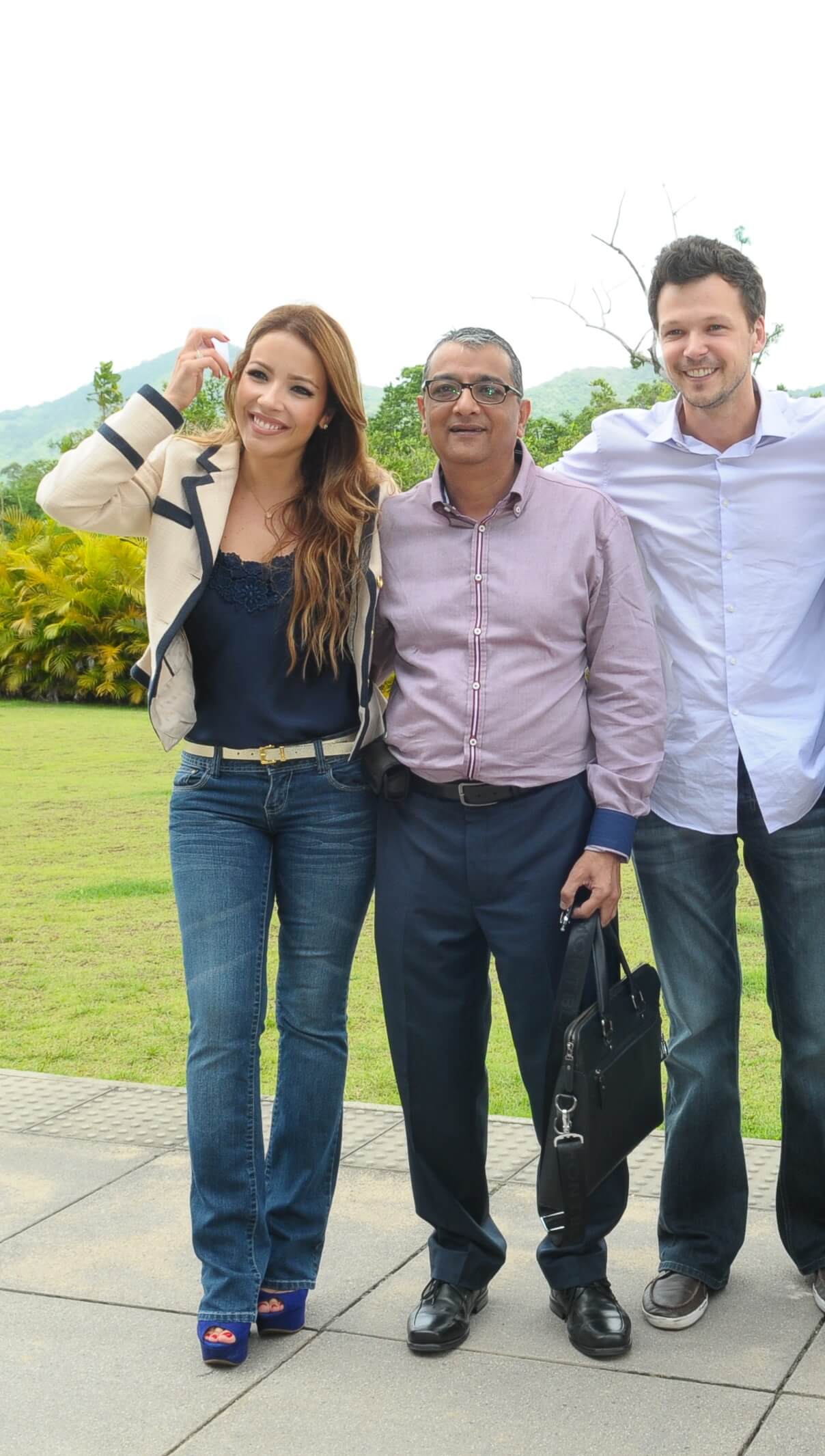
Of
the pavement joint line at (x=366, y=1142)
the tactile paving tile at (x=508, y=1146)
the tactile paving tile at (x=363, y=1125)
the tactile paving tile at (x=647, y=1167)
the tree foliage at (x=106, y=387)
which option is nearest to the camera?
the tactile paving tile at (x=647, y=1167)

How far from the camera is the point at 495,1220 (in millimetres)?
3861

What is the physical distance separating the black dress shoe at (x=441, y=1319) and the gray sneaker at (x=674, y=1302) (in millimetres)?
377

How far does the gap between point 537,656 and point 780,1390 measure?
4.98 feet

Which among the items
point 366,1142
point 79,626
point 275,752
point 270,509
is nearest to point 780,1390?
point 275,752

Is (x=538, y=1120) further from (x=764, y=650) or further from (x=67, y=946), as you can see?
(x=67, y=946)

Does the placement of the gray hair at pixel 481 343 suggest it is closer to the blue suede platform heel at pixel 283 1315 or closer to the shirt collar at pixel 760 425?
the shirt collar at pixel 760 425

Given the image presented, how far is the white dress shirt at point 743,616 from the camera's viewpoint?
3.27 m

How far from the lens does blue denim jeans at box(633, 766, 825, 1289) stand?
131 inches

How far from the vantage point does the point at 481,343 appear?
323cm

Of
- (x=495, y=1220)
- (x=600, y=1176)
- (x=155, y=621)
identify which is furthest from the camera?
(x=495, y=1220)

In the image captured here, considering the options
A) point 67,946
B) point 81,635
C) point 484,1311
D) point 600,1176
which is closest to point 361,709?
point 600,1176

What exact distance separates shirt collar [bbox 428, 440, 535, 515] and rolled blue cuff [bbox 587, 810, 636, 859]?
696mm

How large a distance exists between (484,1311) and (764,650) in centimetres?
158

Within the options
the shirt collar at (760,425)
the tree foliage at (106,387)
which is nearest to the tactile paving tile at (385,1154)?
the shirt collar at (760,425)
